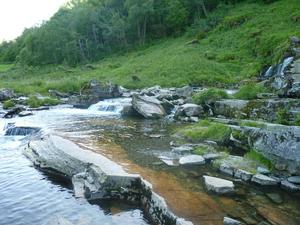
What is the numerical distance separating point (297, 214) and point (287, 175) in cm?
209

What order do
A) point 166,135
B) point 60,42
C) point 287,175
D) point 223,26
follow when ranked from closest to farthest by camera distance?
1. point 287,175
2. point 166,135
3. point 223,26
4. point 60,42

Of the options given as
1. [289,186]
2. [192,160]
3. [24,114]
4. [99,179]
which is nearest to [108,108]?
[24,114]

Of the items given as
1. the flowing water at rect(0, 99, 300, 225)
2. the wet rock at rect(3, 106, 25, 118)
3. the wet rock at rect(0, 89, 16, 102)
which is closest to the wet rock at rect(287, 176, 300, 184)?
the flowing water at rect(0, 99, 300, 225)

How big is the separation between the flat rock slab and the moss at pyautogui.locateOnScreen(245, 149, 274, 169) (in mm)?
1789

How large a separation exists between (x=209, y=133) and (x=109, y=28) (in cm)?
5812

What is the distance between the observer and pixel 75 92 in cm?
3678

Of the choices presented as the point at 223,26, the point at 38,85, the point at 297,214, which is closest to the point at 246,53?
the point at 223,26

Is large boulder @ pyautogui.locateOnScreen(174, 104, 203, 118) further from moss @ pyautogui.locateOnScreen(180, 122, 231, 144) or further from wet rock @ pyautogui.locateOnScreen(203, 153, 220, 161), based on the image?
wet rock @ pyautogui.locateOnScreen(203, 153, 220, 161)

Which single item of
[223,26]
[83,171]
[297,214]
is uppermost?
[223,26]

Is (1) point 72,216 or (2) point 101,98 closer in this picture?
(1) point 72,216

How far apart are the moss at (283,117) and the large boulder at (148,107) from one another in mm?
9477

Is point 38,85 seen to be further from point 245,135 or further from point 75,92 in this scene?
point 245,135

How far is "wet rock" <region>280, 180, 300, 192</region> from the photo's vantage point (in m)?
9.81

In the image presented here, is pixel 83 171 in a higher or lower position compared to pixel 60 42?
lower
